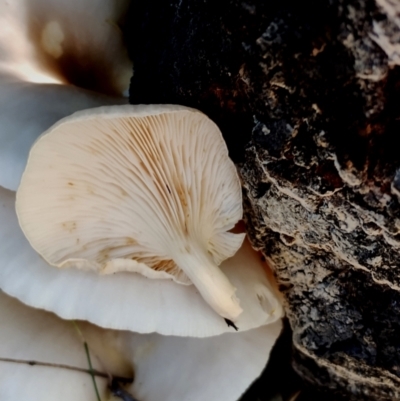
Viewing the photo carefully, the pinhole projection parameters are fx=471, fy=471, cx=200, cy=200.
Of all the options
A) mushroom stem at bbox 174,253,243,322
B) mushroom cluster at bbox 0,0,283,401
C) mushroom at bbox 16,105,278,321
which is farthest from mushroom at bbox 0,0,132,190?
mushroom stem at bbox 174,253,243,322

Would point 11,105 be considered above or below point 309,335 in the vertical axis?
above

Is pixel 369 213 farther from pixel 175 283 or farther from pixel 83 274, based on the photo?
pixel 83 274

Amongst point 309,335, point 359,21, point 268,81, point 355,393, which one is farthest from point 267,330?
point 359,21

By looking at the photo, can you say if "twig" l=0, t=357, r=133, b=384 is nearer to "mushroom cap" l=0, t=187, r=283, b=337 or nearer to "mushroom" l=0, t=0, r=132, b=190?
"mushroom cap" l=0, t=187, r=283, b=337

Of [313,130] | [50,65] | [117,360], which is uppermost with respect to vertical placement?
[313,130]

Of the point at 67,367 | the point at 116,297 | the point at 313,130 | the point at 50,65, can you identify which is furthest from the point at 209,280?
the point at 50,65

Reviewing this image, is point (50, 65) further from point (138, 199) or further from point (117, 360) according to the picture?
point (117, 360)

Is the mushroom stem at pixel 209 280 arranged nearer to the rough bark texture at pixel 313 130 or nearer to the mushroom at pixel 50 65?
the rough bark texture at pixel 313 130
